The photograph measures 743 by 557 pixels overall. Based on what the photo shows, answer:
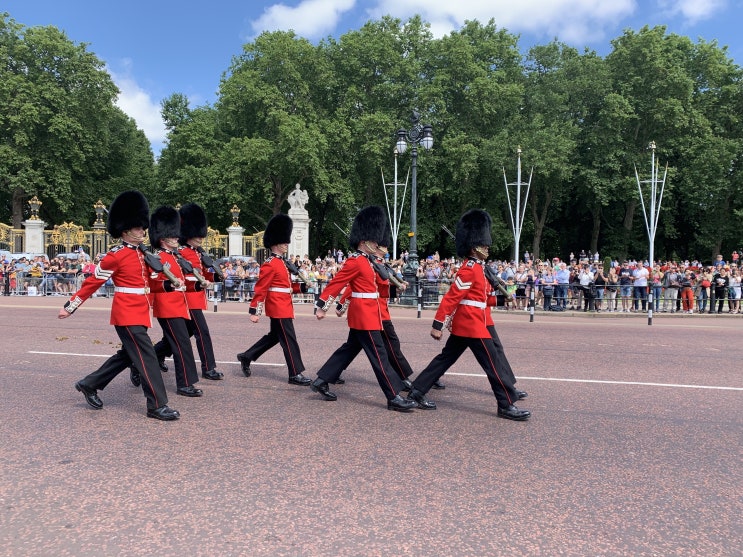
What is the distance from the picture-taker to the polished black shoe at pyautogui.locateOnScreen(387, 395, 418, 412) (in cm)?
585

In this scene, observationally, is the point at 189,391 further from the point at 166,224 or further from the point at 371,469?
the point at 371,469

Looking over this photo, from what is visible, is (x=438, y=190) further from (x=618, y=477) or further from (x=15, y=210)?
(x=618, y=477)

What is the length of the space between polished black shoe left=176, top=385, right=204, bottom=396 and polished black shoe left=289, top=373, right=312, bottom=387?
3.43ft

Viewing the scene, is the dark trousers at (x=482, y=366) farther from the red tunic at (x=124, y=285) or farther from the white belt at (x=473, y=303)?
the red tunic at (x=124, y=285)

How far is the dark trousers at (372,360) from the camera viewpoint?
5957 millimetres

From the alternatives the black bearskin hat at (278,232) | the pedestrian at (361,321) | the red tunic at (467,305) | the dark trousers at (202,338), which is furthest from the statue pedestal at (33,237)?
the red tunic at (467,305)

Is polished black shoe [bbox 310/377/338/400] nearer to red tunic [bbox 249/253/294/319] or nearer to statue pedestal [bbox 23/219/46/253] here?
red tunic [bbox 249/253/294/319]

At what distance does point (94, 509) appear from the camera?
140 inches

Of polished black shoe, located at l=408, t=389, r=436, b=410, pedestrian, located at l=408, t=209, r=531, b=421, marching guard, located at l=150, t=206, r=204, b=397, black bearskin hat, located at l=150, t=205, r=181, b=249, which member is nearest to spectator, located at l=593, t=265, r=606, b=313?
pedestrian, located at l=408, t=209, r=531, b=421

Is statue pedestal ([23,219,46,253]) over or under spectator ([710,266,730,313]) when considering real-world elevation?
over

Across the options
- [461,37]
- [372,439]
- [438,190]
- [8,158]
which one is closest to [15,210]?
[8,158]

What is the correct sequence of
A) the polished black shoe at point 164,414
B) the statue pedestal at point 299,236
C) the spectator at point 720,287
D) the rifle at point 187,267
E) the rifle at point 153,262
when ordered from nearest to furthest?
the polished black shoe at point 164,414
the rifle at point 153,262
the rifle at point 187,267
the spectator at point 720,287
the statue pedestal at point 299,236

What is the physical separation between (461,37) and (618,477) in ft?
129

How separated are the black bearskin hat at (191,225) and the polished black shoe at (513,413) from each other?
4.37 m
